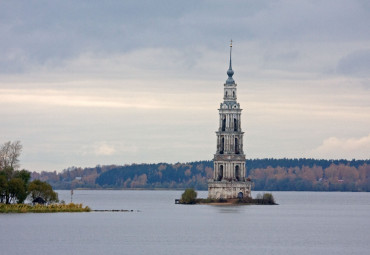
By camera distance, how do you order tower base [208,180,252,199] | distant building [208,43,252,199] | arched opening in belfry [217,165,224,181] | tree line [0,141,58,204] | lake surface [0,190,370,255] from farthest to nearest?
arched opening in belfry [217,165,224,181], distant building [208,43,252,199], tower base [208,180,252,199], tree line [0,141,58,204], lake surface [0,190,370,255]

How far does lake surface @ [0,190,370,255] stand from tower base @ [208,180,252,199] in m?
16.6

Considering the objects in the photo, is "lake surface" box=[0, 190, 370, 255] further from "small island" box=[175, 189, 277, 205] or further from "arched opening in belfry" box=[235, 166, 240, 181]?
"arched opening in belfry" box=[235, 166, 240, 181]

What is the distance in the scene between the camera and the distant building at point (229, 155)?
169875 millimetres

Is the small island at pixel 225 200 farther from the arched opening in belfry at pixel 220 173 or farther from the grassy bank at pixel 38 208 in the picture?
the grassy bank at pixel 38 208

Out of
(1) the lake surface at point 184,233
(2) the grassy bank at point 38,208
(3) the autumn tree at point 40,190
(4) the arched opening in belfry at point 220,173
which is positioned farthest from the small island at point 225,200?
(3) the autumn tree at point 40,190

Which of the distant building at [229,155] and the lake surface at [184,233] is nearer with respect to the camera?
the lake surface at [184,233]

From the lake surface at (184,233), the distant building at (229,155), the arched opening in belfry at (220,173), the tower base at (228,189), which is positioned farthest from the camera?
the arched opening in belfry at (220,173)

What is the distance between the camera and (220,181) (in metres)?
170

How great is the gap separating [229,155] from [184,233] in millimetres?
58957

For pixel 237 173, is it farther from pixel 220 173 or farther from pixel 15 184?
pixel 15 184

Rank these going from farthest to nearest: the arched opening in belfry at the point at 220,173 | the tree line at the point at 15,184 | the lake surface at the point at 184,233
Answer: the arched opening in belfry at the point at 220,173
the tree line at the point at 15,184
the lake surface at the point at 184,233

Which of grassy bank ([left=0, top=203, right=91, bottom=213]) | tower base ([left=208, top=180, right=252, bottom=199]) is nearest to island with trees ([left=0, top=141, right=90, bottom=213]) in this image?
grassy bank ([left=0, top=203, right=91, bottom=213])

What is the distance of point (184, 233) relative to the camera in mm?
112125

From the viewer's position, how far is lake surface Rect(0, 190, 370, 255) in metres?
93.7
